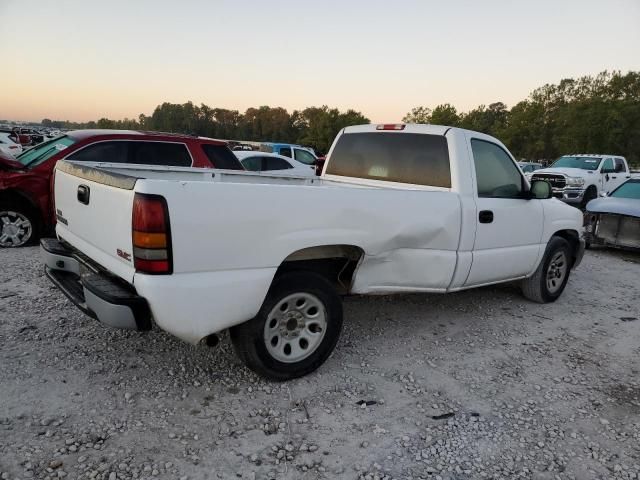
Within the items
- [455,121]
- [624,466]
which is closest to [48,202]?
[624,466]

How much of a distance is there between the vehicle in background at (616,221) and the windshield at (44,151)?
913 centimetres

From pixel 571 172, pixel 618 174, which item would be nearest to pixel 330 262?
pixel 571 172

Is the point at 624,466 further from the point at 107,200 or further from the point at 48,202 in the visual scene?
the point at 48,202

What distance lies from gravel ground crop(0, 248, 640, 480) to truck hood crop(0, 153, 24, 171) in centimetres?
253

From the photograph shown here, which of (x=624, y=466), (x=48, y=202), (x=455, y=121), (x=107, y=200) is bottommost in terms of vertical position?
(x=624, y=466)

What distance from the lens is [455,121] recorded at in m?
62.3

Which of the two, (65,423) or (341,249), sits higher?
(341,249)

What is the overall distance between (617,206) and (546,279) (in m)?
4.62

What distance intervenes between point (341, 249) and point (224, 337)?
4.29 ft

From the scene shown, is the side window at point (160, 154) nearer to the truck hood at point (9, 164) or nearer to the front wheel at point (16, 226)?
the truck hood at point (9, 164)

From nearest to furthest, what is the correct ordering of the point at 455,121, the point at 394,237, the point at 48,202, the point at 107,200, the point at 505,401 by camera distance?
the point at 107,200
the point at 505,401
the point at 394,237
the point at 48,202
the point at 455,121

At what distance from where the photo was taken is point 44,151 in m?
6.59

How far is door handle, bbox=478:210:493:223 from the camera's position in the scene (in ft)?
13.6

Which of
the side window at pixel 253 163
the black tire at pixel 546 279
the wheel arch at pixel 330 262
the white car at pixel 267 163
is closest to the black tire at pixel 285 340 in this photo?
the wheel arch at pixel 330 262
